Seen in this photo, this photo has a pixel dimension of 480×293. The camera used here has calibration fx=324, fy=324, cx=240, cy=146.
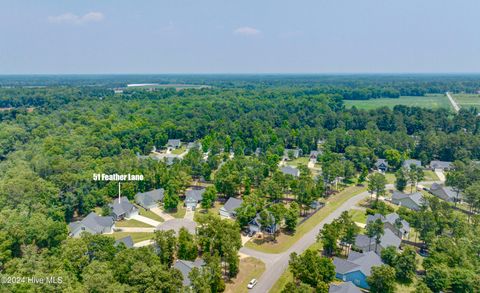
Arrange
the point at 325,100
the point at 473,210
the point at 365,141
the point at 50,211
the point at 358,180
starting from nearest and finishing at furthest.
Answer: the point at 50,211 → the point at 473,210 → the point at 358,180 → the point at 365,141 → the point at 325,100

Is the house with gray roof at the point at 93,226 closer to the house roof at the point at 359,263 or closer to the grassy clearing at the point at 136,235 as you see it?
the grassy clearing at the point at 136,235

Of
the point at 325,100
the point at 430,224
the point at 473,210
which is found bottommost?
the point at 473,210

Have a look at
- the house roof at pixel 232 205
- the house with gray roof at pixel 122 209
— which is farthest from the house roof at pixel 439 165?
the house with gray roof at pixel 122 209

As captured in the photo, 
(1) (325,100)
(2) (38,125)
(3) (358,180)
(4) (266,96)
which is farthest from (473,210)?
(4) (266,96)

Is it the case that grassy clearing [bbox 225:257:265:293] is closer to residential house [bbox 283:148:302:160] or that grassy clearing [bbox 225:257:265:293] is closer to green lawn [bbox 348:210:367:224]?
green lawn [bbox 348:210:367:224]

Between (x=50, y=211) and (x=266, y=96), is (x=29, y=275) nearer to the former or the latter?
(x=50, y=211)

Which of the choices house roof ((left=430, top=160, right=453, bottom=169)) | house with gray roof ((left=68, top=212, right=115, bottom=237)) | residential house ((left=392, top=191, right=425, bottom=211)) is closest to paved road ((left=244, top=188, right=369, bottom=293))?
residential house ((left=392, top=191, right=425, bottom=211))

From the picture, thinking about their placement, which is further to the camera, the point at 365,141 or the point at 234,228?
the point at 365,141
